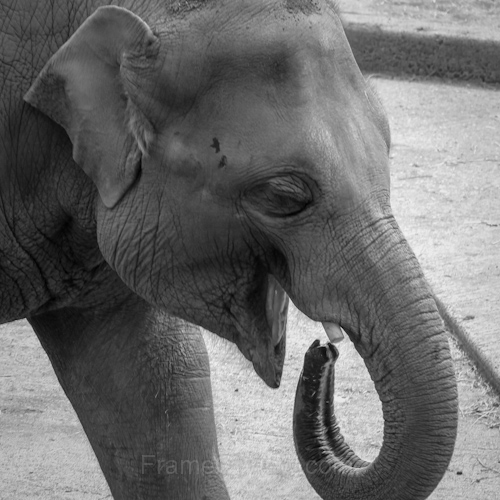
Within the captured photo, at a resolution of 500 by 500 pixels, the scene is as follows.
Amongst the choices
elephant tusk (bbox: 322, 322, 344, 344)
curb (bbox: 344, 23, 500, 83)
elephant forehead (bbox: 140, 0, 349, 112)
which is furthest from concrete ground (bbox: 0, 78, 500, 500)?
curb (bbox: 344, 23, 500, 83)

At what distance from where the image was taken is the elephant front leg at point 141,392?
2.89m

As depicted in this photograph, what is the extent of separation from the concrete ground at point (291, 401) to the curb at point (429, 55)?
1.55 metres

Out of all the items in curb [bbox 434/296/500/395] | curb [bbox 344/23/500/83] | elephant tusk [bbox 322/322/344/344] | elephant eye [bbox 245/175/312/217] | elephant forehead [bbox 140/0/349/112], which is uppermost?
elephant forehead [bbox 140/0/349/112]

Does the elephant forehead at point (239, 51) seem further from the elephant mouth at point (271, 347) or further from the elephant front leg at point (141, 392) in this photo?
the elephant front leg at point (141, 392)

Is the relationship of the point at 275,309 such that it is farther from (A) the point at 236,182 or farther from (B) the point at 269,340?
(A) the point at 236,182

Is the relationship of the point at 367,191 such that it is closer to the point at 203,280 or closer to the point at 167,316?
the point at 203,280

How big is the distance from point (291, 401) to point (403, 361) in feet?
6.46

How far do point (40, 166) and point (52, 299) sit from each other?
32 cm

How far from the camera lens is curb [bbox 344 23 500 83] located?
7.13 meters

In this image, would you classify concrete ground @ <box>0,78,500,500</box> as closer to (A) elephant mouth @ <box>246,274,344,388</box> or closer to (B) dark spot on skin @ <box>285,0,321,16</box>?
(A) elephant mouth @ <box>246,274,344,388</box>

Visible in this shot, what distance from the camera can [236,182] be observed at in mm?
2225

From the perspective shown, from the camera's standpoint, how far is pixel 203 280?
234cm

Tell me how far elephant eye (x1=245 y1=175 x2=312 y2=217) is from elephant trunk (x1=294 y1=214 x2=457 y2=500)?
0.13 m

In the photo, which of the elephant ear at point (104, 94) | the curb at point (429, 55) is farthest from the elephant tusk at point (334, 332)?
the curb at point (429, 55)
